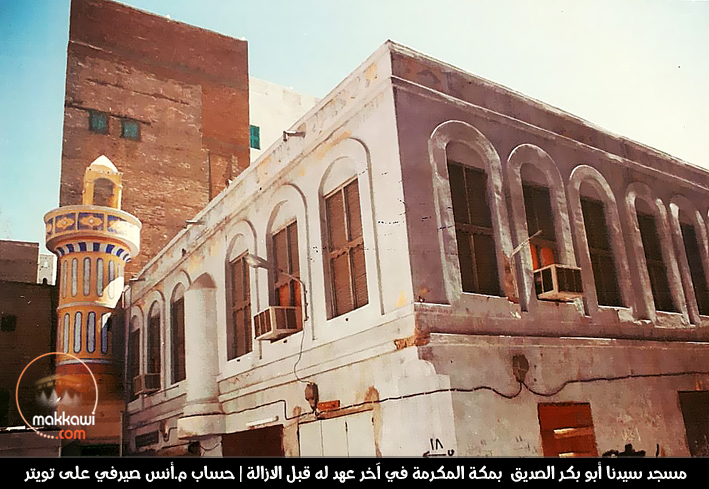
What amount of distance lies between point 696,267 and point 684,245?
285 millimetres

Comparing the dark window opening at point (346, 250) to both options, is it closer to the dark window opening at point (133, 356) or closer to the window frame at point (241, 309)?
the window frame at point (241, 309)

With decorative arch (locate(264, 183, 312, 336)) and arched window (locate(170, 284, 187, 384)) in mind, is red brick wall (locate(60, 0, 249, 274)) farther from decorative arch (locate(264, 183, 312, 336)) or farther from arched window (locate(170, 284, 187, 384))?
decorative arch (locate(264, 183, 312, 336))

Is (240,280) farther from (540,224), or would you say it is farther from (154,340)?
(540,224)

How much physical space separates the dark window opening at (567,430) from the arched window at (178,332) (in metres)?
4.15

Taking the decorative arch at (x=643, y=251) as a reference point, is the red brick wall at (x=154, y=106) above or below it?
above

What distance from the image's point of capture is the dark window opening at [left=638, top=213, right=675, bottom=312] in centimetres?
706

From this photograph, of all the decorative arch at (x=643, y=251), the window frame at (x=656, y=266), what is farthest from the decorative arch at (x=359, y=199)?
the window frame at (x=656, y=266)

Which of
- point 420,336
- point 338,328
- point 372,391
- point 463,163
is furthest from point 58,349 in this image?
point 463,163

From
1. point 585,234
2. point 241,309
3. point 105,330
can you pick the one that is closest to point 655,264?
point 585,234

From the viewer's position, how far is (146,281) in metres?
7.58

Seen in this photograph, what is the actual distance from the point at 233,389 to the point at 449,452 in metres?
3.09

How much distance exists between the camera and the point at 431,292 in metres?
5.07

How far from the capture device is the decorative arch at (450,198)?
5.29m
